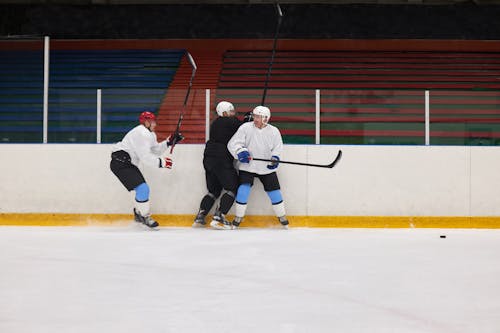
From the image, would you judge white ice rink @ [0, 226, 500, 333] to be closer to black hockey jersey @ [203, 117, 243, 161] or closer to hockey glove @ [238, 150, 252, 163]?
hockey glove @ [238, 150, 252, 163]

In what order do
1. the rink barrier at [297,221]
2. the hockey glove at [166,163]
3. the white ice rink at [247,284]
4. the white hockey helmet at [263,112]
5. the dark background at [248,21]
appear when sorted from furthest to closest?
the dark background at [248,21], the rink barrier at [297,221], the white hockey helmet at [263,112], the hockey glove at [166,163], the white ice rink at [247,284]

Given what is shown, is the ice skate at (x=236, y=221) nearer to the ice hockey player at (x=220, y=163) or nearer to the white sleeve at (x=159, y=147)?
the ice hockey player at (x=220, y=163)

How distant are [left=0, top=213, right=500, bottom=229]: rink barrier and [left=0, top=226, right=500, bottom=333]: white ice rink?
52.2 inches

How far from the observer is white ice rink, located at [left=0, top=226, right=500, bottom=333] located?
10.6 feet

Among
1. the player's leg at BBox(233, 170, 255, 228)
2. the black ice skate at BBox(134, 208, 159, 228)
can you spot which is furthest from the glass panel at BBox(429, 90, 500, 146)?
the black ice skate at BBox(134, 208, 159, 228)

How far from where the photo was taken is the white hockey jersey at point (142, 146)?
800 cm

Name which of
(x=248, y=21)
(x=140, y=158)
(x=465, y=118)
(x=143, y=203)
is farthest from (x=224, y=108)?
(x=248, y=21)

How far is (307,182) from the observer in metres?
8.52

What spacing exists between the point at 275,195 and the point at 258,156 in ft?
1.42

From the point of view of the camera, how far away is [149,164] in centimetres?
802

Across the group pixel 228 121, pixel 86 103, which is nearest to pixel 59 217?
pixel 86 103

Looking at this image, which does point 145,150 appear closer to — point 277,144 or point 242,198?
point 242,198

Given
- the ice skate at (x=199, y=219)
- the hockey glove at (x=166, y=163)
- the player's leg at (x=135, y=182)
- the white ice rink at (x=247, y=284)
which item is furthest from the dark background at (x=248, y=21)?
the white ice rink at (x=247, y=284)

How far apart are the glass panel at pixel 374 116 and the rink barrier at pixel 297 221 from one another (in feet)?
2.58
